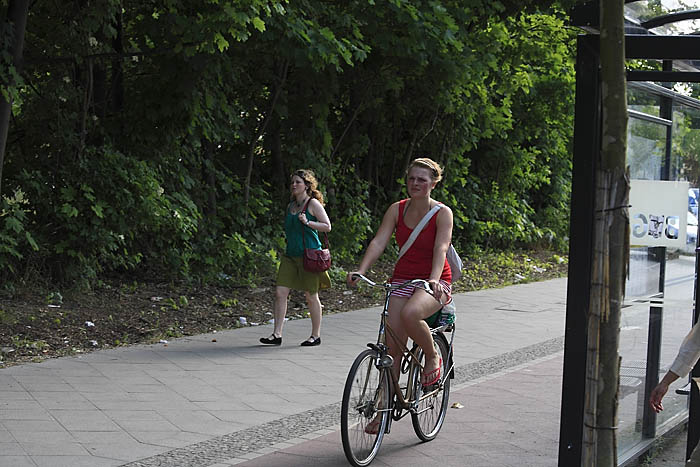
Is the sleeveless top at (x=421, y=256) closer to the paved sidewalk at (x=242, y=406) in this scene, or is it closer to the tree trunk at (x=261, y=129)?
the paved sidewalk at (x=242, y=406)

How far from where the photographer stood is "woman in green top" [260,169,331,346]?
30.3ft

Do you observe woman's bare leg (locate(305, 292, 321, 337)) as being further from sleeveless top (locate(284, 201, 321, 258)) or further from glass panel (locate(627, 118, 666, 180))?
glass panel (locate(627, 118, 666, 180))

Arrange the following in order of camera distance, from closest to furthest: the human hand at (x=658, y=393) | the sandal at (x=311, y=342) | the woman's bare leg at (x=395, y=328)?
the human hand at (x=658, y=393) < the woman's bare leg at (x=395, y=328) < the sandal at (x=311, y=342)

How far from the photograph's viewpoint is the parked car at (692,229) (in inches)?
224

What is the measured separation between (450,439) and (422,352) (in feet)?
2.16

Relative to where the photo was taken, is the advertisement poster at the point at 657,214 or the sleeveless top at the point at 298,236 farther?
the sleeveless top at the point at 298,236

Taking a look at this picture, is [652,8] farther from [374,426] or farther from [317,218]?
[317,218]

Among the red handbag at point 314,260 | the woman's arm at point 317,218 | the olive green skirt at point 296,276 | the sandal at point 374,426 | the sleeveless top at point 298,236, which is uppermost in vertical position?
the woman's arm at point 317,218

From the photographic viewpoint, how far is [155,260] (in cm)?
1266

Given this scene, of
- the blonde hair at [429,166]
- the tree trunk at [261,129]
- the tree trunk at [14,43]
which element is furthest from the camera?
the tree trunk at [261,129]

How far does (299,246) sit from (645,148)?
173 inches

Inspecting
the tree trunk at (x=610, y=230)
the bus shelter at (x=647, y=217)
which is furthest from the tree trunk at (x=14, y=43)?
the tree trunk at (x=610, y=230)

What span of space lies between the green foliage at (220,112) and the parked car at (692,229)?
501 centimetres

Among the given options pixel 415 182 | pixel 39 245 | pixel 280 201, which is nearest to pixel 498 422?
pixel 415 182
